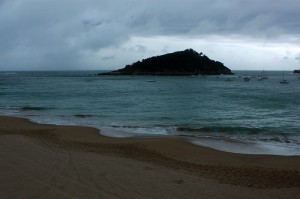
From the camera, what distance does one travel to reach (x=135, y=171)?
9727mm

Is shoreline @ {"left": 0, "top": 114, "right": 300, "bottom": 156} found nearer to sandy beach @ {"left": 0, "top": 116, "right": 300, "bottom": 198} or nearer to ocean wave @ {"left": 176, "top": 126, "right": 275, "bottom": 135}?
sandy beach @ {"left": 0, "top": 116, "right": 300, "bottom": 198}

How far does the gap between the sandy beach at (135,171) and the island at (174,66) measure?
141 m

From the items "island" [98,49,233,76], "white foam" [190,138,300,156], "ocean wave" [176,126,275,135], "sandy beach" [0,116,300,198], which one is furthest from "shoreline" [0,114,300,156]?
"island" [98,49,233,76]

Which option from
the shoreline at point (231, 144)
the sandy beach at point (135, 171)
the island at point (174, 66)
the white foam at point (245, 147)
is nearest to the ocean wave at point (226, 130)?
the shoreline at point (231, 144)

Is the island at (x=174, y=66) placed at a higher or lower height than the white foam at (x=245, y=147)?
higher

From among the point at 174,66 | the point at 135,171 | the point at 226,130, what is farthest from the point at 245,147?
the point at 174,66

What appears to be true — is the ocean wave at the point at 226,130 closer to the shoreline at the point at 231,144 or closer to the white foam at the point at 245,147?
the shoreline at the point at 231,144

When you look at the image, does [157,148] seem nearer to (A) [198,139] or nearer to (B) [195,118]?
(A) [198,139]

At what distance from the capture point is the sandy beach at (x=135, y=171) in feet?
26.2

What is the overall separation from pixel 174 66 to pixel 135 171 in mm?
151187

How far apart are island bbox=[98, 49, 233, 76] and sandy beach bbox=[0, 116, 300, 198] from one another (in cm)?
14057

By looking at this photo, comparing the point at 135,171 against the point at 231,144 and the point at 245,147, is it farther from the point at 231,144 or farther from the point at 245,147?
the point at 231,144

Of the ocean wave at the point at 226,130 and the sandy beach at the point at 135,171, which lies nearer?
the sandy beach at the point at 135,171

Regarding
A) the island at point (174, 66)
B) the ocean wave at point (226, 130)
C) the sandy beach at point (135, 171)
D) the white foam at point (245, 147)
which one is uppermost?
the island at point (174, 66)
